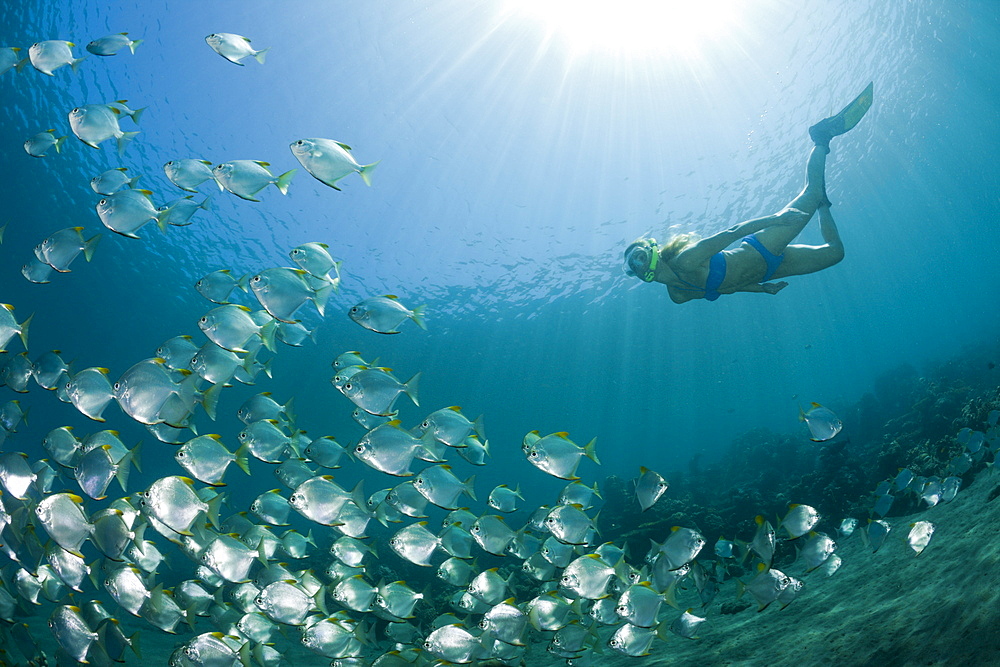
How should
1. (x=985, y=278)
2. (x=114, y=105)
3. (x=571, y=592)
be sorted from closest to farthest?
(x=571, y=592) < (x=114, y=105) < (x=985, y=278)

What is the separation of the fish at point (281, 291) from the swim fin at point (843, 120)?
8.07m

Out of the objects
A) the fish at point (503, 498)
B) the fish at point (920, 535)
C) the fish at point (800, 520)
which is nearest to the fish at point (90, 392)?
the fish at point (503, 498)

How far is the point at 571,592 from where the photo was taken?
460 cm

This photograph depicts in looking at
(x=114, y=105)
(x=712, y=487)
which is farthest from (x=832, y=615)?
(x=712, y=487)

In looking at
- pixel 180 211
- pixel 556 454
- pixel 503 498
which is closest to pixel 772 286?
pixel 556 454

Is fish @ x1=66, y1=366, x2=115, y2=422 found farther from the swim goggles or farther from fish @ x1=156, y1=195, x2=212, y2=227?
the swim goggles

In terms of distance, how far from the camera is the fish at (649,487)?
484cm

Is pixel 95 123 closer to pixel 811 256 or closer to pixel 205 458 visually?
pixel 205 458

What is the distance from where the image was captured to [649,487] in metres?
4.93

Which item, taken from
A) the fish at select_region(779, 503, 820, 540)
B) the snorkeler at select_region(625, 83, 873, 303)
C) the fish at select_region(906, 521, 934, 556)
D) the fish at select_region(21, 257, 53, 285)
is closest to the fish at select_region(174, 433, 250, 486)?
the fish at select_region(21, 257, 53, 285)

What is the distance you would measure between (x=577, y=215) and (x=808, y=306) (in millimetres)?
35866

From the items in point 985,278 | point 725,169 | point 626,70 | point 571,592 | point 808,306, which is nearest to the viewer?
point 571,592

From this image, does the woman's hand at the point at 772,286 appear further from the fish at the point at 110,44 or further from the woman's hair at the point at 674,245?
the fish at the point at 110,44

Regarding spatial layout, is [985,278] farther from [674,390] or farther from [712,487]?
[712,487]
